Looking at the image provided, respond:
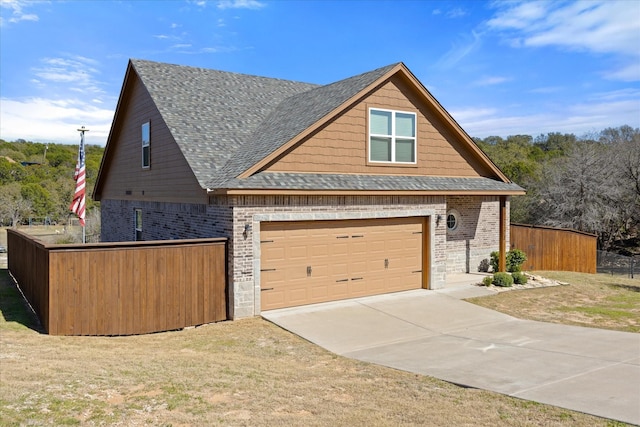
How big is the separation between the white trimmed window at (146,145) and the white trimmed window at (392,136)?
7983mm

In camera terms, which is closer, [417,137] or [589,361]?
[589,361]

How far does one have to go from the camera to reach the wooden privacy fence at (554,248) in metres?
22.1

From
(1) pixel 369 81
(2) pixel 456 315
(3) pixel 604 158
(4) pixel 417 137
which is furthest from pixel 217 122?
(3) pixel 604 158

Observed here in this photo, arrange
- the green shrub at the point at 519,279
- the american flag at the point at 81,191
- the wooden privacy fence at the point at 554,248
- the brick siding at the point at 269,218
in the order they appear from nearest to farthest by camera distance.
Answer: the brick siding at the point at 269,218, the green shrub at the point at 519,279, the american flag at the point at 81,191, the wooden privacy fence at the point at 554,248

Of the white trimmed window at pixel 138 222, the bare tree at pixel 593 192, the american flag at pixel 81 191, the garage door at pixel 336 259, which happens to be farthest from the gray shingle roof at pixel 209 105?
the bare tree at pixel 593 192

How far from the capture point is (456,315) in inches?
504

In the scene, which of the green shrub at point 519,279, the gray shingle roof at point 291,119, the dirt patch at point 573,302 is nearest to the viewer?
the dirt patch at point 573,302

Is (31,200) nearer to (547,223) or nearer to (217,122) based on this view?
(217,122)

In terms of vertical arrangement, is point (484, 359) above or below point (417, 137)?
below

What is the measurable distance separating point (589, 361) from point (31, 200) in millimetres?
59860

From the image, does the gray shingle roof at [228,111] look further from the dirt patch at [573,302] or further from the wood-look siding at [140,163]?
the dirt patch at [573,302]

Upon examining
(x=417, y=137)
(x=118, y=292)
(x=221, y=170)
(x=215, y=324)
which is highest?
(x=417, y=137)

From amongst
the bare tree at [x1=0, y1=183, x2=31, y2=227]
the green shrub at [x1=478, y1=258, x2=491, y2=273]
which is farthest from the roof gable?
the bare tree at [x1=0, y1=183, x2=31, y2=227]

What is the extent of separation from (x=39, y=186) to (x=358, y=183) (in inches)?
2103
